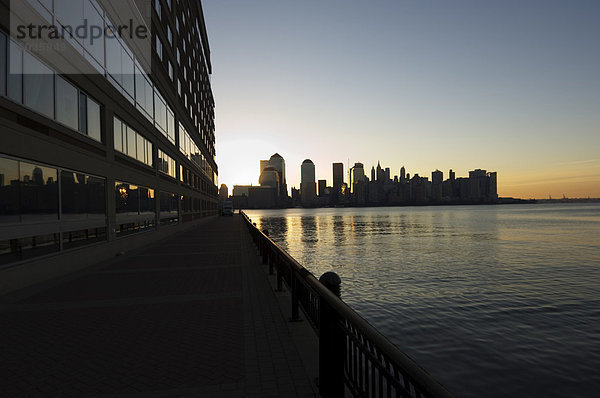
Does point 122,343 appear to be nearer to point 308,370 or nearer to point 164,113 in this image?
point 308,370

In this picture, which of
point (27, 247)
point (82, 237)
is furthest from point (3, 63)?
point (82, 237)

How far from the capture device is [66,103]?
12.9 meters

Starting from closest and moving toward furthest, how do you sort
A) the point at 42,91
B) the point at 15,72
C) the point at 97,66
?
1. the point at 15,72
2. the point at 42,91
3. the point at 97,66

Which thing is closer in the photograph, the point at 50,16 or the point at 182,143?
the point at 50,16

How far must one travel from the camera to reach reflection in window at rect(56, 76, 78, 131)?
40.6ft

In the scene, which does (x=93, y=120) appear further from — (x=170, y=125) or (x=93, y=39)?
(x=170, y=125)

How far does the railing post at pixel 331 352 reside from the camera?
388cm

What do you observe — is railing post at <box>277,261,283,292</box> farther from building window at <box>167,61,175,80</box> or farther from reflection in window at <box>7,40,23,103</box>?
building window at <box>167,61,175,80</box>

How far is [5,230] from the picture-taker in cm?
951

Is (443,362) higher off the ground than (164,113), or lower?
lower

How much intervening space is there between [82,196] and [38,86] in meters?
4.43

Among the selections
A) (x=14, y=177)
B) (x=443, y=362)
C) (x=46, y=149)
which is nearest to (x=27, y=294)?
(x=14, y=177)

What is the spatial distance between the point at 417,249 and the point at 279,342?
23.8m

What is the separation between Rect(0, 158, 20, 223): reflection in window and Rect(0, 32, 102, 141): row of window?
194 cm
